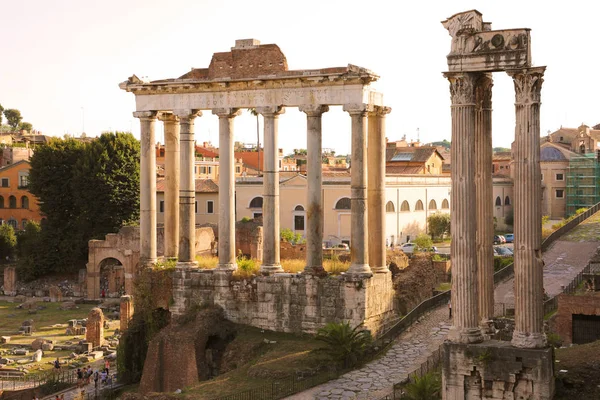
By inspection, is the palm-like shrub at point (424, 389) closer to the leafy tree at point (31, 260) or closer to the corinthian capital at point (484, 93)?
the corinthian capital at point (484, 93)

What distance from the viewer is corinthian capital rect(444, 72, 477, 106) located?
54.8 ft

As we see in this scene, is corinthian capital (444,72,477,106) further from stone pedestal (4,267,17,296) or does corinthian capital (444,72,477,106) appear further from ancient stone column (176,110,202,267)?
stone pedestal (4,267,17,296)

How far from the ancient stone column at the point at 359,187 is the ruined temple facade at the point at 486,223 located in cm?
730

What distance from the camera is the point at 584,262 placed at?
36.0 m

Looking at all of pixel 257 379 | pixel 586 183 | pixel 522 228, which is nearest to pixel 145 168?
pixel 257 379

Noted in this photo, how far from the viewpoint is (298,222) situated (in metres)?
54.6

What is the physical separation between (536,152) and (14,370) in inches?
1002

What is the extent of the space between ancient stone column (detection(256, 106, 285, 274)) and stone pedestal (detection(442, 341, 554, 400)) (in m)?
10.1

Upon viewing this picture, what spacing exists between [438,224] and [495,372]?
41548 millimetres

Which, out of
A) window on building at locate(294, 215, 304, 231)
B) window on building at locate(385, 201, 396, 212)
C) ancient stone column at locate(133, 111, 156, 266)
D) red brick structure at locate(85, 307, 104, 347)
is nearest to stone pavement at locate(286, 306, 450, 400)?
ancient stone column at locate(133, 111, 156, 266)

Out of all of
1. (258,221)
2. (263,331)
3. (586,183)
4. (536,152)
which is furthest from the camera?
(586,183)

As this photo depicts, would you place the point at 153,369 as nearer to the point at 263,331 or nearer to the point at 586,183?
the point at 263,331

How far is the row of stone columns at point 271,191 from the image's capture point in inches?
979

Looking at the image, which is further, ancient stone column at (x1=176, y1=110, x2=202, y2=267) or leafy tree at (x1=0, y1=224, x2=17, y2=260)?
leafy tree at (x1=0, y1=224, x2=17, y2=260)
